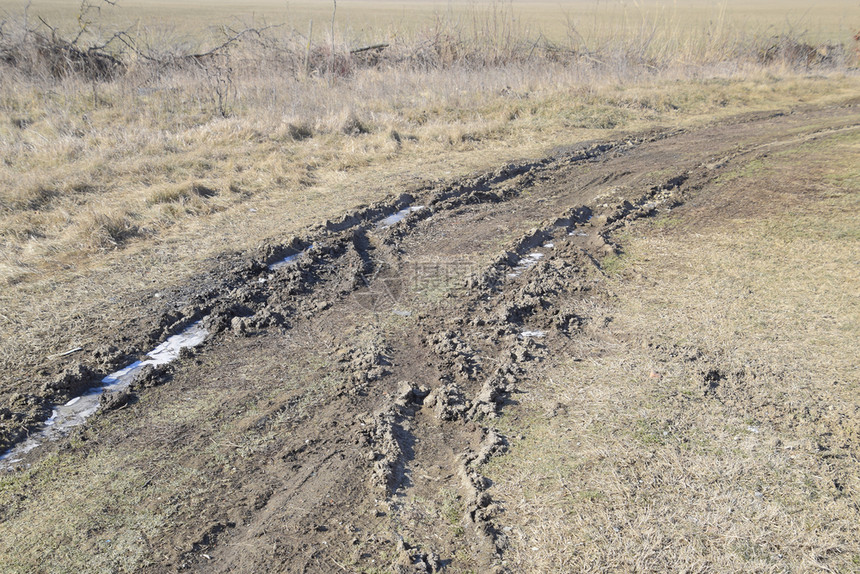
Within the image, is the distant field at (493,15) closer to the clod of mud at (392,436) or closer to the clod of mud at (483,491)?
the clod of mud at (392,436)

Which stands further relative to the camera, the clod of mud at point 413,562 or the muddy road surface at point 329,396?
the muddy road surface at point 329,396

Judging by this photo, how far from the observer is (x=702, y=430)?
12.0 ft

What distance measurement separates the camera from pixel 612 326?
4.96m

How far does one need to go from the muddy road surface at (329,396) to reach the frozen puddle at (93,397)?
52mm

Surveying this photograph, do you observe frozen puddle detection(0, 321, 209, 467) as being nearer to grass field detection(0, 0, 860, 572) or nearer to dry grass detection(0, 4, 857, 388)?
grass field detection(0, 0, 860, 572)

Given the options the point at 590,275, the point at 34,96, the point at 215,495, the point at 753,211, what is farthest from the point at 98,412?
the point at 34,96

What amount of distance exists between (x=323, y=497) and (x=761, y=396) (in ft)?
9.77

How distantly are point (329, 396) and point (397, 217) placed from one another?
396 centimetres

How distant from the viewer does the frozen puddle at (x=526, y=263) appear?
6.00 metres

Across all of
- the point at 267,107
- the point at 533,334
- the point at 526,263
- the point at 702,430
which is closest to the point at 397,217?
the point at 526,263

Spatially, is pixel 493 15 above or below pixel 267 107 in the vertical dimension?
above

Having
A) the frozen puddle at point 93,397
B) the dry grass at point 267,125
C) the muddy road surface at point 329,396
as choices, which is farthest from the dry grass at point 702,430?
the dry grass at point 267,125

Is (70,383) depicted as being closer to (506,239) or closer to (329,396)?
(329,396)

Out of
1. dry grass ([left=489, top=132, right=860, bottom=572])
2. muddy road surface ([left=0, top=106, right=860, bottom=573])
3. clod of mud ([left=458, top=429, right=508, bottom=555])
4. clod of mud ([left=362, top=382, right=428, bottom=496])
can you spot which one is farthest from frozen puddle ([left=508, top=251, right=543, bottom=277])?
clod of mud ([left=458, top=429, right=508, bottom=555])
